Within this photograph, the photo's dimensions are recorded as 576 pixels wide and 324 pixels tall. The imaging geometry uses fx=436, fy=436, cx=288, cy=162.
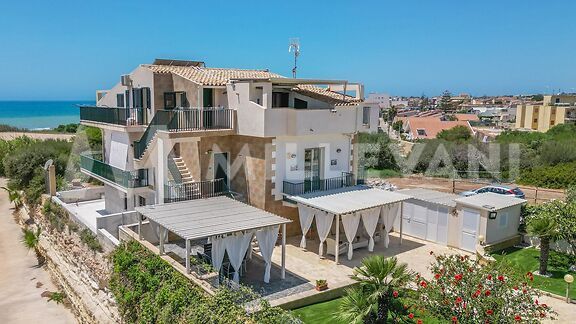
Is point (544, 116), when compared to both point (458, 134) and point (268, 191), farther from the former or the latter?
point (268, 191)

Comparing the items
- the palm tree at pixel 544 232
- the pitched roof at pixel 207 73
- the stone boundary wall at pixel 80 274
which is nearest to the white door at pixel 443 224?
the palm tree at pixel 544 232

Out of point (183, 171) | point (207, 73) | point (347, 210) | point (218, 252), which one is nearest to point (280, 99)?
point (207, 73)

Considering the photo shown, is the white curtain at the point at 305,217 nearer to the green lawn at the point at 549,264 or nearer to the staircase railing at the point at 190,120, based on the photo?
the staircase railing at the point at 190,120

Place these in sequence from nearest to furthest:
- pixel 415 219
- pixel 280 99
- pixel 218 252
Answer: pixel 218 252, pixel 415 219, pixel 280 99

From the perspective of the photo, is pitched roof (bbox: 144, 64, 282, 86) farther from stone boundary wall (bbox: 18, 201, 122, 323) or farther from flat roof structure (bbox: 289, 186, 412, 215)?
stone boundary wall (bbox: 18, 201, 122, 323)

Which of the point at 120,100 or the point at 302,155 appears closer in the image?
the point at 302,155

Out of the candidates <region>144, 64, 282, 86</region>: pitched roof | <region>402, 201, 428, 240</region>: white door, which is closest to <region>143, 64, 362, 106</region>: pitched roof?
<region>144, 64, 282, 86</region>: pitched roof

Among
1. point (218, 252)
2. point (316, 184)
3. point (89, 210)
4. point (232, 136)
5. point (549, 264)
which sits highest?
point (232, 136)
